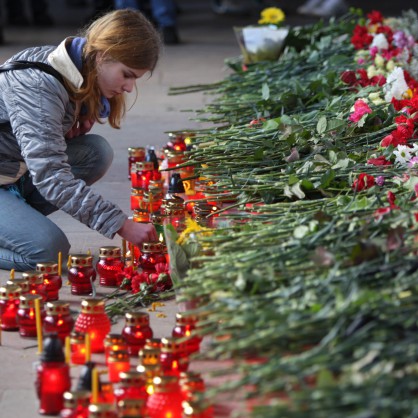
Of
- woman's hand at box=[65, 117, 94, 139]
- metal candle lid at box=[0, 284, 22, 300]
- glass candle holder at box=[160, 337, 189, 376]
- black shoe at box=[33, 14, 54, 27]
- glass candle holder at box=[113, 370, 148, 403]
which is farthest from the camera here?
black shoe at box=[33, 14, 54, 27]

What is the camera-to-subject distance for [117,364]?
262 centimetres

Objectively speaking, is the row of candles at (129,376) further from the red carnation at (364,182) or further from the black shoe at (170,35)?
the black shoe at (170,35)

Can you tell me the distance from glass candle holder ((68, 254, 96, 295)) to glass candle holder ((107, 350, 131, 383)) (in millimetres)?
759

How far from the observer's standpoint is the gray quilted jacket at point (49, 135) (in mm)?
3369

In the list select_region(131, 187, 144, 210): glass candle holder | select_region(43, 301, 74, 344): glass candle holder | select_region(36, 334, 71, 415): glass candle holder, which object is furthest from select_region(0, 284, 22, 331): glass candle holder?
select_region(131, 187, 144, 210): glass candle holder

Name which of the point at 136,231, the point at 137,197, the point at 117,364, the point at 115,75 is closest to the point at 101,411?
the point at 117,364

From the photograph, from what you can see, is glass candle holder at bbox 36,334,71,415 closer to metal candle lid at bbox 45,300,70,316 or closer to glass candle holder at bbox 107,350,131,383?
glass candle holder at bbox 107,350,131,383

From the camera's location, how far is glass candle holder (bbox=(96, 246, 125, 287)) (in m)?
3.47

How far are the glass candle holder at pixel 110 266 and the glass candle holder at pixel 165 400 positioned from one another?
3.59 feet

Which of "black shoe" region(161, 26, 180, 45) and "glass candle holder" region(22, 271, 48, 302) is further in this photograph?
"black shoe" region(161, 26, 180, 45)

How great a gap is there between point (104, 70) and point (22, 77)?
0.29 metres

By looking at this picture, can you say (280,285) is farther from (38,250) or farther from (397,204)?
(38,250)

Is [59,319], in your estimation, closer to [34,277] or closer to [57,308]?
[57,308]

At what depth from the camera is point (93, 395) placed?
2.37m
